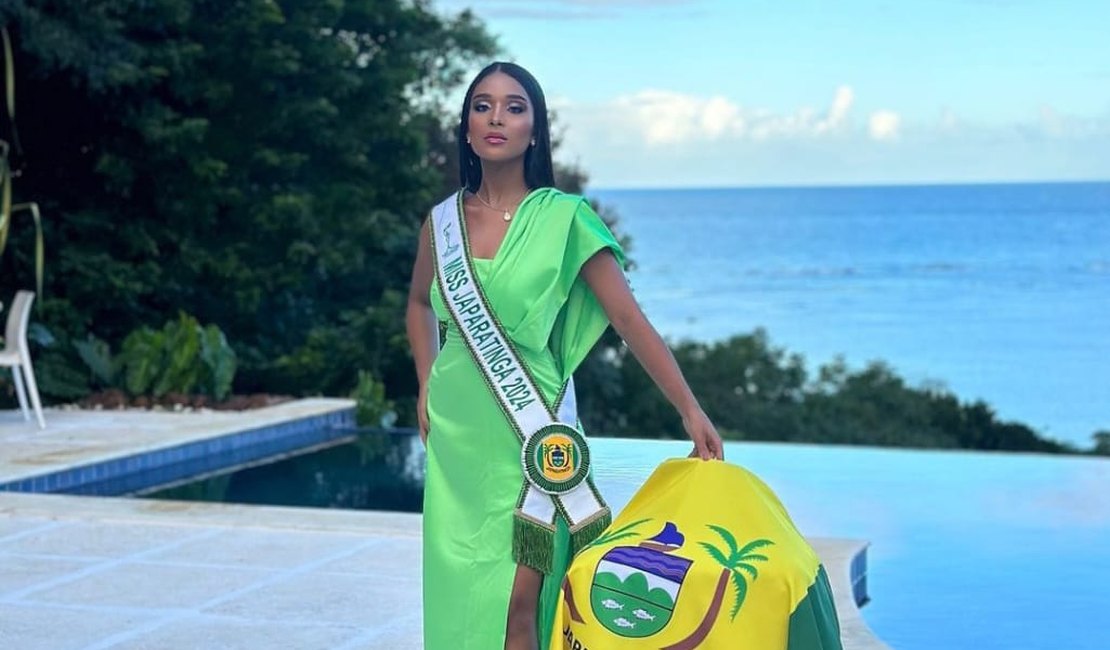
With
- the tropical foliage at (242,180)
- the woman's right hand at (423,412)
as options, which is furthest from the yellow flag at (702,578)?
the tropical foliage at (242,180)

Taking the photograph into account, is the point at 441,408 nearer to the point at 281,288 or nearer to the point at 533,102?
the point at 533,102

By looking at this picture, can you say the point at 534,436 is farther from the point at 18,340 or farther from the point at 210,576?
the point at 18,340

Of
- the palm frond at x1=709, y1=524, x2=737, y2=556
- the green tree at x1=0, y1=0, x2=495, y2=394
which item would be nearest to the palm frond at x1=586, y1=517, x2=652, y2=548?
the palm frond at x1=709, y1=524, x2=737, y2=556

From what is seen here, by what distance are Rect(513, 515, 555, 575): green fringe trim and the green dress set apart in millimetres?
10

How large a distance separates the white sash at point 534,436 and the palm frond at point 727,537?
1.06 feet

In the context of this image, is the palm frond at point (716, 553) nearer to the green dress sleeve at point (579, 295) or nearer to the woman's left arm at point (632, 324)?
the woman's left arm at point (632, 324)

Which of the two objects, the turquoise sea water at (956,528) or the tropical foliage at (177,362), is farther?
the tropical foliage at (177,362)

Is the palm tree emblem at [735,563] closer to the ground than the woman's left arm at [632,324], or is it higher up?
closer to the ground

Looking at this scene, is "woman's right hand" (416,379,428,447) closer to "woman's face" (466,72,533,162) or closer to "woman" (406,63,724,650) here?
"woman" (406,63,724,650)

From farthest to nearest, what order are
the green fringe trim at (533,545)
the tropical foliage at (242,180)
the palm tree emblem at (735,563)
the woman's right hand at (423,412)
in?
the tropical foliage at (242,180), the woman's right hand at (423,412), the green fringe trim at (533,545), the palm tree emblem at (735,563)

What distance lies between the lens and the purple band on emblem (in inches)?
87.4

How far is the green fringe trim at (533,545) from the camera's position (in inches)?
99.3

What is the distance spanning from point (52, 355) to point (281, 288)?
9.65ft

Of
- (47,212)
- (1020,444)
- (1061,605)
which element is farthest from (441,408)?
(1020,444)
